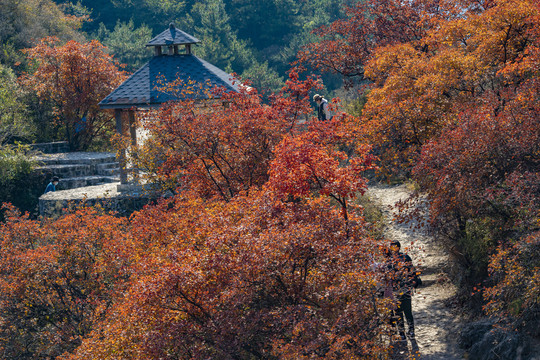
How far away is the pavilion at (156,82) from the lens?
15.8 metres

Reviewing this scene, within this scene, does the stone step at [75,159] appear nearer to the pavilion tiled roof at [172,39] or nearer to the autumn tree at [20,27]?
the pavilion tiled roof at [172,39]

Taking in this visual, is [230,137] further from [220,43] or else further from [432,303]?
[220,43]

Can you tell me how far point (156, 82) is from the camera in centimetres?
1638

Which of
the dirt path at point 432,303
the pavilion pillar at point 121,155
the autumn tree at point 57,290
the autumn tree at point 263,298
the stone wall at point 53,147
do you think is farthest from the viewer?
the stone wall at point 53,147

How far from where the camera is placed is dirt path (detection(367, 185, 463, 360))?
764 cm

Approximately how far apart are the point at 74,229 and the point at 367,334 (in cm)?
591

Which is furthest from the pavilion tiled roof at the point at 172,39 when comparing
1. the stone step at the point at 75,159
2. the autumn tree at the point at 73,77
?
the stone step at the point at 75,159

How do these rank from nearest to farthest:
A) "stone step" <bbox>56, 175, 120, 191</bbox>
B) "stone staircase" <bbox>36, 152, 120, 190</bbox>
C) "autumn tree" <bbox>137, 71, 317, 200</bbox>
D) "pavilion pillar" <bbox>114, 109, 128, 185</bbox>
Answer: "autumn tree" <bbox>137, 71, 317, 200</bbox> → "pavilion pillar" <bbox>114, 109, 128, 185</bbox> → "stone step" <bbox>56, 175, 120, 191</bbox> → "stone staircase" <bbox>36, 152, 120, 190</bbox>

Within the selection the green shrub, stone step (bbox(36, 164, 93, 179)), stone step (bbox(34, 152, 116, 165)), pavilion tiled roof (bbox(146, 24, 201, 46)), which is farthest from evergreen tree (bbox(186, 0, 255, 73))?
the green shrub

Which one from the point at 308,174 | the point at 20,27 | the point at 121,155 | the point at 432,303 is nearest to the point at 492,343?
the point at 432,303

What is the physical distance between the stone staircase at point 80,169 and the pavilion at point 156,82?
2418 mm

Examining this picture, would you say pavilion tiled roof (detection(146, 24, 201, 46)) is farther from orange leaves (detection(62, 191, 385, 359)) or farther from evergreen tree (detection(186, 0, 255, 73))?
evergreen tree (detection(186, 0, 255, 73))

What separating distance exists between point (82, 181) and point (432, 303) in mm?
12720

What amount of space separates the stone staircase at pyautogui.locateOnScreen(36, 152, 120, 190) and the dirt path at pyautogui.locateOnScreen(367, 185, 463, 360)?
10418 mm
